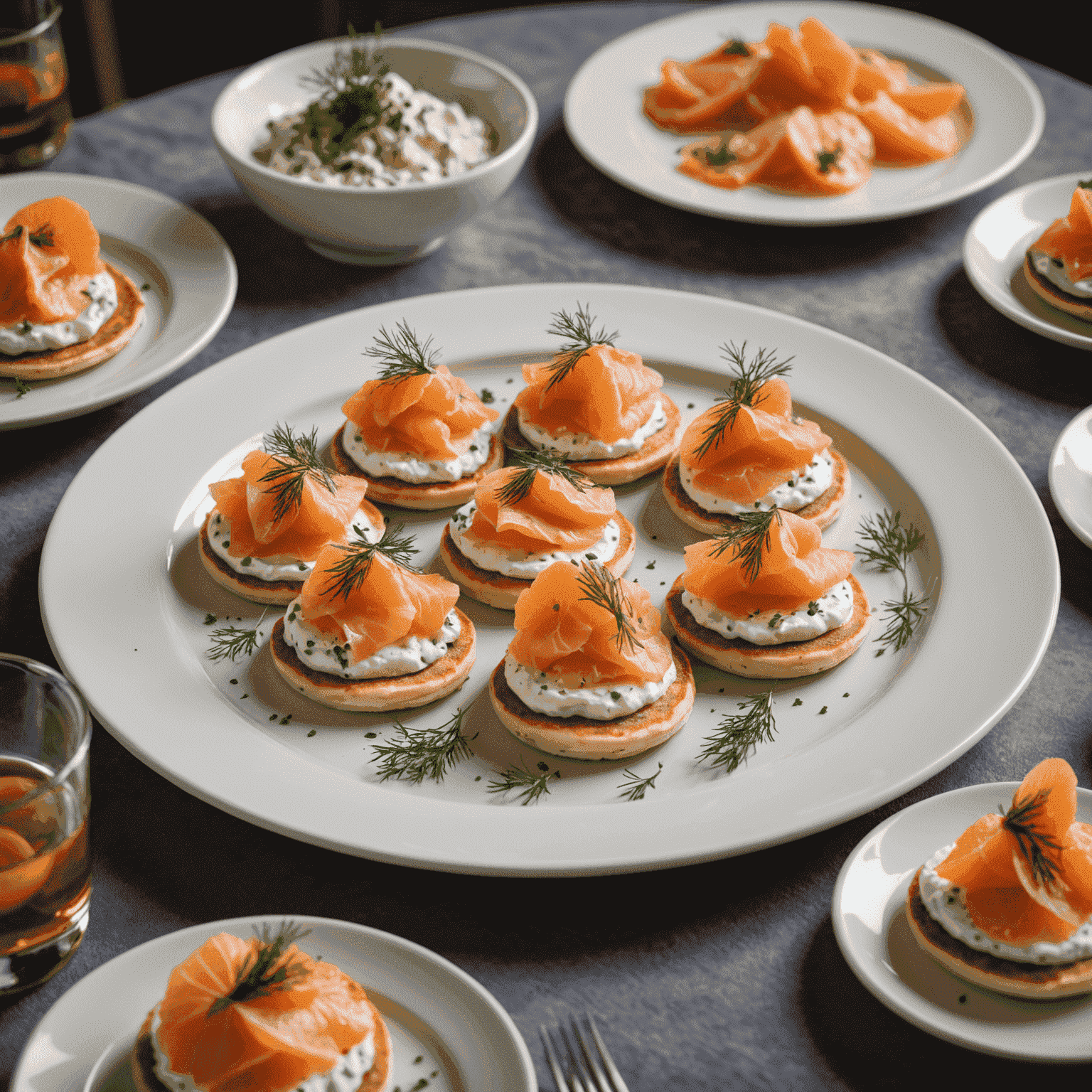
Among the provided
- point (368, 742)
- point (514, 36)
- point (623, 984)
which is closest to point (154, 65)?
point (514, 36)

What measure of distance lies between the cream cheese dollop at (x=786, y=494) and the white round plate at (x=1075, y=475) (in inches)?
28.2

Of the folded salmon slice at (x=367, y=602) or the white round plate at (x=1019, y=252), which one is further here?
the white round plate at (x=1019, y=252)

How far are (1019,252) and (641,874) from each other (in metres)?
3.26

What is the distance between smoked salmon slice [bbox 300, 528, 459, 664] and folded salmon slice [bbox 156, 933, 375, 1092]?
105cm

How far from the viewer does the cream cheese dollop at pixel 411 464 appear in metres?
3.67

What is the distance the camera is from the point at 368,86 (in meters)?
4.48

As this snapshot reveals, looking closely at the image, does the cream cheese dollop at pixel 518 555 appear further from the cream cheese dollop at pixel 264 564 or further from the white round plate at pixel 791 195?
the white round plate at pixel 791 195

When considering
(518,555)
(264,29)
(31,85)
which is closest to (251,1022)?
(518,555)

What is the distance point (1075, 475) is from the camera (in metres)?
3.65

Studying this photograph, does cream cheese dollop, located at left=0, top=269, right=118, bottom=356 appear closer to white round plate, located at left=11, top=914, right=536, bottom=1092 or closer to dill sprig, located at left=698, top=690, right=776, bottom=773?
white round plate, located at left=11, top=914, right=536, bottom=1092

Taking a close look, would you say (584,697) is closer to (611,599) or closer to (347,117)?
(611,599)

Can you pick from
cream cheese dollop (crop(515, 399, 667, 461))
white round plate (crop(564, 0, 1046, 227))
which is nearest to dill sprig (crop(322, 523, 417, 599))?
cream cheese dollop (crop(515, 399, 667, 461))

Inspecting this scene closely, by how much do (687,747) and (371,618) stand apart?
3.00ft

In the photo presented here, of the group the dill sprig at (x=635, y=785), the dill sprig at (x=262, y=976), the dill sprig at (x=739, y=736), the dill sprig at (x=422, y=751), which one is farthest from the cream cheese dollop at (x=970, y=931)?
the dill sprig at (x=262, y=976)
